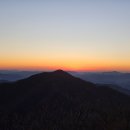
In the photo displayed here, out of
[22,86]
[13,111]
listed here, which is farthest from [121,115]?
[22,86]

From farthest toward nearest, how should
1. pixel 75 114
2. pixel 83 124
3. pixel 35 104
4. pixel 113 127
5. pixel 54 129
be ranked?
pixel 35 104 → pixel 75 114 → pixel 54 129 → pixel 83 124 → pixel 113 127

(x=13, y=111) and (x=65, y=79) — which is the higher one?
(x=65, y=79)

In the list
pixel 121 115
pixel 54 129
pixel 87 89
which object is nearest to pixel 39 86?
pixel 87 89

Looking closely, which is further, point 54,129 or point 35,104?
point 35,104

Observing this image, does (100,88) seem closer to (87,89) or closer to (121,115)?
(87,89)

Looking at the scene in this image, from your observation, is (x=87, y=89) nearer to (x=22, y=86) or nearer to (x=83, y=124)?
(x=22, y=86)

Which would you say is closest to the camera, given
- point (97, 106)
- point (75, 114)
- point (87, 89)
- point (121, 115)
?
point (121, 115)
